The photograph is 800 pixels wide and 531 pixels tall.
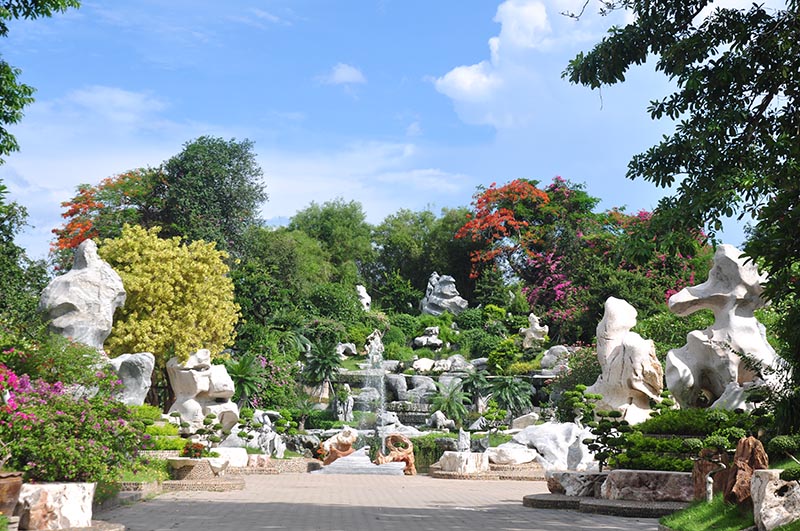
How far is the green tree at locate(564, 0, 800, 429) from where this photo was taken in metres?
9.52

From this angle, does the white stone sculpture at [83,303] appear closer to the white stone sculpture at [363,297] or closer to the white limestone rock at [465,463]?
the white limestone rock at [465,463]

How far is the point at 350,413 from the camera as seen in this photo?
3083cm

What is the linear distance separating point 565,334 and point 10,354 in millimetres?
27296

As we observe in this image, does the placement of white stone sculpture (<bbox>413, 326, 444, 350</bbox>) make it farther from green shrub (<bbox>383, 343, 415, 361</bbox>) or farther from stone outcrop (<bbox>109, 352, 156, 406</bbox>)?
stone outcrop (<bbox>109, 352, 156, 406</bbox>)

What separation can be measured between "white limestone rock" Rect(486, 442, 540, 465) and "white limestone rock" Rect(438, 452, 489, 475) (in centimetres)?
31

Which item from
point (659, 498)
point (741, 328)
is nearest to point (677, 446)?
point (659, 498)

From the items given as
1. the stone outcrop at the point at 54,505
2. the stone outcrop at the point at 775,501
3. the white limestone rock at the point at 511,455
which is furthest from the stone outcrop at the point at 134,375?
the stone outcrop at the point at 775,501

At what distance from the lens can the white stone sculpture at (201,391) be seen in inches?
898

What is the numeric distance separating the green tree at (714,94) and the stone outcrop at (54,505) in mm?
6872

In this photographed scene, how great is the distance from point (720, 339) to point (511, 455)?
7.53 metres

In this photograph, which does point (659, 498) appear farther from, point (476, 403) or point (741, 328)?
point (476, 403)

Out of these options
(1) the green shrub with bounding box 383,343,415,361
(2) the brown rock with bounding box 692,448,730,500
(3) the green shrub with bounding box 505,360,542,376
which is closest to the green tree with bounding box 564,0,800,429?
(2) the brown rock with bounding box 692,448,730,500

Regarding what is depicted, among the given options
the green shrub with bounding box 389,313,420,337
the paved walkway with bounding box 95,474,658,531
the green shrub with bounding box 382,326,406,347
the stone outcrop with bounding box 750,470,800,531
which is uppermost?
the green shrub with bounding box 389,313,420,337

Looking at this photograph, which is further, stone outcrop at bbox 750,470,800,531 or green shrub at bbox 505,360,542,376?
green shrub at bbox 505,360,542,376
